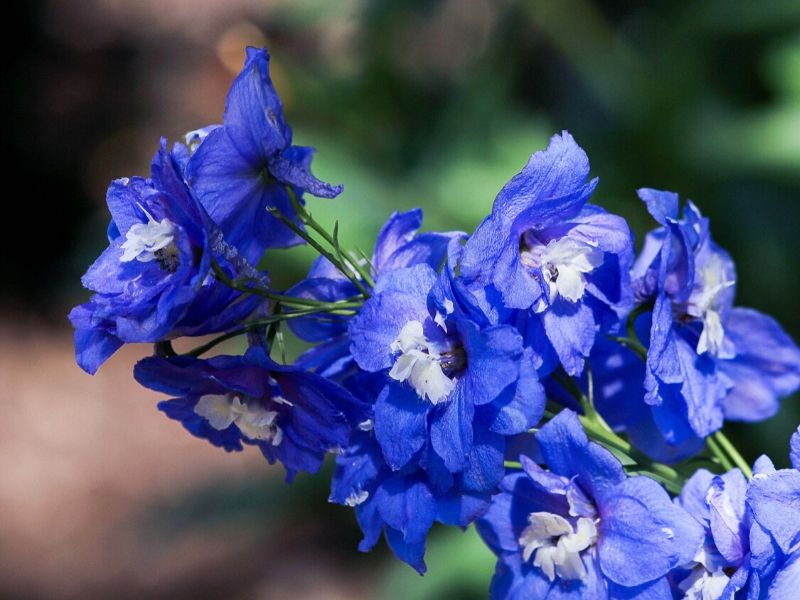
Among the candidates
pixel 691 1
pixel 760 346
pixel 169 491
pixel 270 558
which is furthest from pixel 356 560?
pixel 760 346

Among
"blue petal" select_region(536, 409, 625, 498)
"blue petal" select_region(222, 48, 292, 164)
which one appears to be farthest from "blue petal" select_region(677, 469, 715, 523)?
"blue petal" select_region(222, 48, 292, 164)

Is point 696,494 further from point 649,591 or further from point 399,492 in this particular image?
point 399,492

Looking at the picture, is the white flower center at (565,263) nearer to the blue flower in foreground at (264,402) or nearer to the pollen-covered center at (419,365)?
the pollen-covered center at (419,365)

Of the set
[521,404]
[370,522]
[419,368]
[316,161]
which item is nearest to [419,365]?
[419,368]

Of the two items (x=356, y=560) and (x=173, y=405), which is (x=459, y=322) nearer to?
(x=173, y=405)

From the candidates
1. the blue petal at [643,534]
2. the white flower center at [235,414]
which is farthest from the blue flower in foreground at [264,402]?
the blue petal at [643,534]

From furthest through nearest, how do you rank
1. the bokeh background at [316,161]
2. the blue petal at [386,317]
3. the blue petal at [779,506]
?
the bokeh background at [316,161]
the blue petal at [386,317]
the blue petal at [779,506]

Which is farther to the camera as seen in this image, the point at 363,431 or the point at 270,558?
the point at 270,558
